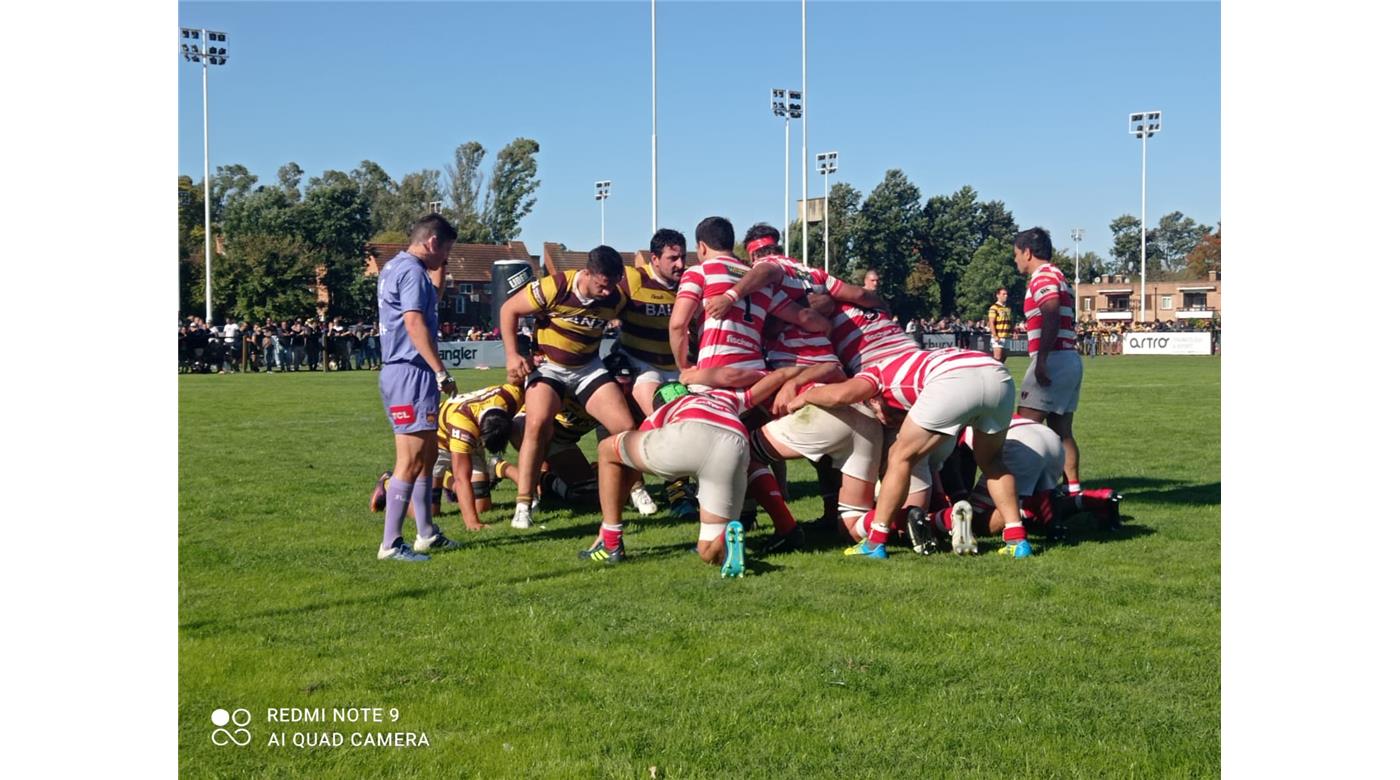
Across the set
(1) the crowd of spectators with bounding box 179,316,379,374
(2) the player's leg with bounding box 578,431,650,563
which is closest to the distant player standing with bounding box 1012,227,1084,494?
(2) the player's leg with bounding box 578,431,650,563

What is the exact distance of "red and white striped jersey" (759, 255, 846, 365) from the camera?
8.05 meters

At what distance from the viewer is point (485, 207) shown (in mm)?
68500

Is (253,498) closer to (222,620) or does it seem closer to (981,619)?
(222,620)

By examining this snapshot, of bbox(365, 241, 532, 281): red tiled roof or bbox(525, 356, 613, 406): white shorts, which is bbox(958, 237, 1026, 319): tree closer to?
bbox(365, 241, 532, 281): red tiled roof

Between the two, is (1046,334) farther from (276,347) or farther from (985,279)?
(985,279)

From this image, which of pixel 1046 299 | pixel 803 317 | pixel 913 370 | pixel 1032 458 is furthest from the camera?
pixel 1046 299

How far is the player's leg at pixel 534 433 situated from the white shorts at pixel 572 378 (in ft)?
0.07

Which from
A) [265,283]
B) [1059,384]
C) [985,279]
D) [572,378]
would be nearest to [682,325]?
[572,378]

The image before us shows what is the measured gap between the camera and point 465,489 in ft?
29.1

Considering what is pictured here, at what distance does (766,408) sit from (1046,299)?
2.58 meters

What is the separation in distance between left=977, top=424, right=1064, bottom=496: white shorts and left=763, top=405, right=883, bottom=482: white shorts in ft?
3.58

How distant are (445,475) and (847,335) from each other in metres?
3.74

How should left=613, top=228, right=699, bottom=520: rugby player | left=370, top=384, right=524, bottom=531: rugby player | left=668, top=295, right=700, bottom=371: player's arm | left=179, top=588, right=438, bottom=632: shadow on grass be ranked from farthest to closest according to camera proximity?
left=613, top=228, right=699, bottom=520: rugby player, left=370, top=384, right=524, bottom=531: rugby player, left=668, top=295, right=700, bottom=371: player's arm, left=179, top=588, right=438, bottom=632: shadow on grass
